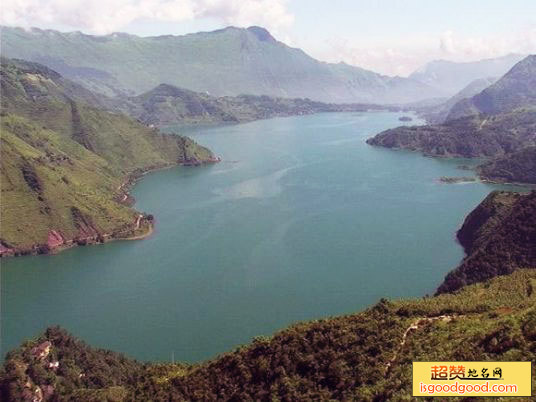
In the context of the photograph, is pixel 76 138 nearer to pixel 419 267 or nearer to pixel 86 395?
pixel 419 267

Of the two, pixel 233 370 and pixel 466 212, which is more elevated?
pixel 233 370

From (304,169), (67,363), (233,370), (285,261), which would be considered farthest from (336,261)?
(304,169)

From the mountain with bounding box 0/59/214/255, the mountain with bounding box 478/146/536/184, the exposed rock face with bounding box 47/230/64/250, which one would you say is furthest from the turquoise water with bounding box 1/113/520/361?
the mountain with bounding box 478/146/536/184

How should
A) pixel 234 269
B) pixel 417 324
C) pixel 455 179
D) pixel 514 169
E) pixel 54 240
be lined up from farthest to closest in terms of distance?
1. pixel 514 169
2. pixel 455 179
3. pixel 54 240
4. pixel 234 269
5. pixel 417 324

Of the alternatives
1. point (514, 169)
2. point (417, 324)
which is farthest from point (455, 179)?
point (417, 324)

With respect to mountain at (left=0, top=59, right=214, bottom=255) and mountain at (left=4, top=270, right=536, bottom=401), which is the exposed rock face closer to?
mountain at (left=0, top=59, right=214, bottom=255)

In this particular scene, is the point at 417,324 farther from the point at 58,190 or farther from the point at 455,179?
the point at 455,179
